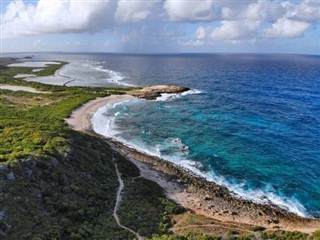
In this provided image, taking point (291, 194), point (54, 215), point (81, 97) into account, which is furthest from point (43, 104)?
point (291, 194)

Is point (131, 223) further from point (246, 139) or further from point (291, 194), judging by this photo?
point (246, 139)

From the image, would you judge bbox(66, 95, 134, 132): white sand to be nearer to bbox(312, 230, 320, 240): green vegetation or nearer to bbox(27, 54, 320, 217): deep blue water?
bbox(27, 54, 320, 217): deep blue water

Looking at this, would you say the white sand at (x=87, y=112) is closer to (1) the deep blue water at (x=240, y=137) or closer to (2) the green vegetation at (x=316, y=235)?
(1) the deep blue water at (x=240, y=137)

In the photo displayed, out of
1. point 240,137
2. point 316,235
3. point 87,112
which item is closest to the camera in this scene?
point 316,235

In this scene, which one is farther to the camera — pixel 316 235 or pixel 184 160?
pixel 184 160

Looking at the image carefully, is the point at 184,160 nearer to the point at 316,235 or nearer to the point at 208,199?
the point at 208,199

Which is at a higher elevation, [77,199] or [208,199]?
[77,199]

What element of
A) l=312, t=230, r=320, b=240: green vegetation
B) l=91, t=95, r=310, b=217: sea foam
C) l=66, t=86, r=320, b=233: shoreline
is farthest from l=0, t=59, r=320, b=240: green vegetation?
l=91, t=95, r=310, b=217: sea foam

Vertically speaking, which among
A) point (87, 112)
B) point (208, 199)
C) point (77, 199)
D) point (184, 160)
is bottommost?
point (208, 199)

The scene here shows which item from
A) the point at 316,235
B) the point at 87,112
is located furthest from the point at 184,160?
the point at 87,112
